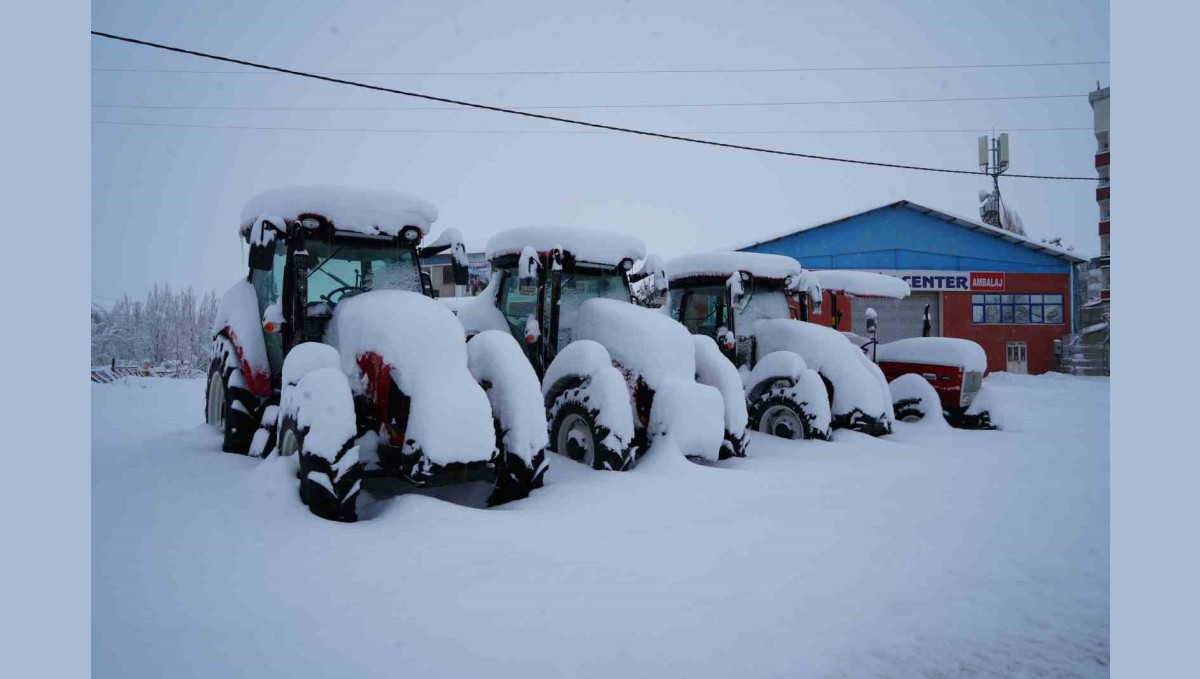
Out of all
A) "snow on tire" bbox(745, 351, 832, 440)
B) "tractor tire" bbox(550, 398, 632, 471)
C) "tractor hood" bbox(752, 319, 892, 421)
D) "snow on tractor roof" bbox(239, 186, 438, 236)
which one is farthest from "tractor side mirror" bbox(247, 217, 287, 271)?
"tractor hood" bbox(752, 319, 892, 421)

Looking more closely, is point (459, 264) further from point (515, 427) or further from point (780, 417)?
point (780, 417)

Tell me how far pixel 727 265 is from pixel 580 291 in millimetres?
2358

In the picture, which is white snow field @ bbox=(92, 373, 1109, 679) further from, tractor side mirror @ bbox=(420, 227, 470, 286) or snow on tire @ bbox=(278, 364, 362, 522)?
tractor side mirror @ bbox=(420, 227, 470, 286)

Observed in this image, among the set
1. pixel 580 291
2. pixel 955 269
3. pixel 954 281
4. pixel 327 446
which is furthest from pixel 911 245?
pixel 327 446

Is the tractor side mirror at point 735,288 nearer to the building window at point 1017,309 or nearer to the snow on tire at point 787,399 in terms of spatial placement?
the snow on tire at point 787,399

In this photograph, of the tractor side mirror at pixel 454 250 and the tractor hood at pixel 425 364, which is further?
the tractor side mirror at pixel 454 250

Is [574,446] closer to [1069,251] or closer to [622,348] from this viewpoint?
→ [622,348]

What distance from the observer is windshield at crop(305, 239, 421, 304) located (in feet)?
17.6

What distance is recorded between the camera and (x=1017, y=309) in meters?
22.0

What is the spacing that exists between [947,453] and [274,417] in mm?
6541

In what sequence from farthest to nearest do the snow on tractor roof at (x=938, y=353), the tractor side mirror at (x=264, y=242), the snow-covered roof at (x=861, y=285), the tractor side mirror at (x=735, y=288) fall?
the snow-covered roof at (x=861, y=285) → the snow on tractor roof at (x=938, y=353) → the tractor side mirror at (x=735, y=288) → the tractor side mirror at (x=264, y=242)

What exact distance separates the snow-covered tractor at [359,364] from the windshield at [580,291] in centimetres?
130

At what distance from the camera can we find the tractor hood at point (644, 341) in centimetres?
616

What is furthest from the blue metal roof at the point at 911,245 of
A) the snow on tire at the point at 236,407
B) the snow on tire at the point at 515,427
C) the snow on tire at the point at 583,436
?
the snow on tire at the point at 236,407
